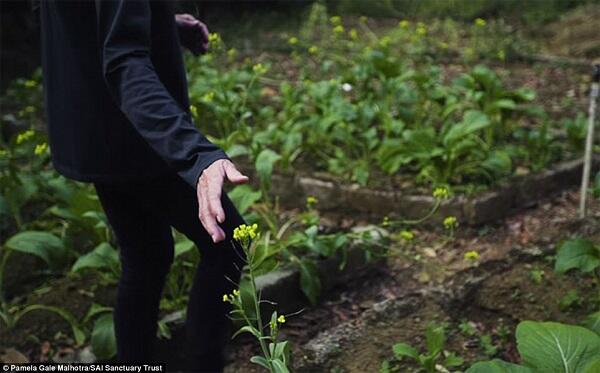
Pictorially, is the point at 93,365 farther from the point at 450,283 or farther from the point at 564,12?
the point at 564,12

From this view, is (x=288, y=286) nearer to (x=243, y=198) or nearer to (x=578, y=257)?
(x=243, y=198)

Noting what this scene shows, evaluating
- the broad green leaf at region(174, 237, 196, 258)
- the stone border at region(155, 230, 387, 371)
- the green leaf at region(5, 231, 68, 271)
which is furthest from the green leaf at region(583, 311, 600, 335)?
the green leaf at region(5, 231, 68, 271)

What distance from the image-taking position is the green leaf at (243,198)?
3.58 m

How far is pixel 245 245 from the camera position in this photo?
202cm

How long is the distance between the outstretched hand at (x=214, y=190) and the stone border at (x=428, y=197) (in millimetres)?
2592

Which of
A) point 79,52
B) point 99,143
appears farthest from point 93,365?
point 79,52

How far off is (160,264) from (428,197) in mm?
1986

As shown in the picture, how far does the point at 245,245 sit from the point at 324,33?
5701 millimetres

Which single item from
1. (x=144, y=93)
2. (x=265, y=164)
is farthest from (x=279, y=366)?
(x=265, y=164)

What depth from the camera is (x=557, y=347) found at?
7.58 ft

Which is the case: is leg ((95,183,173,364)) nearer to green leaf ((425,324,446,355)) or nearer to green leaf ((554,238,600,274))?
green leaf ((425,324,446,355))

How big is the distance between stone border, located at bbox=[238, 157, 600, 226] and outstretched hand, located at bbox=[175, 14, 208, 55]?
5.74ft

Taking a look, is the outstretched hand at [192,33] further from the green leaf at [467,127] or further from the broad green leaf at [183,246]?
the green leaf at [467,127]

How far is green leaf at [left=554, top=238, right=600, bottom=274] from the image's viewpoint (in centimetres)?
300
